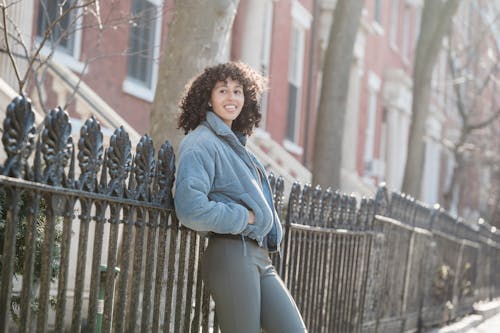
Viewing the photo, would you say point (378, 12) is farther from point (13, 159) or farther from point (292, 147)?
point (13, 159)

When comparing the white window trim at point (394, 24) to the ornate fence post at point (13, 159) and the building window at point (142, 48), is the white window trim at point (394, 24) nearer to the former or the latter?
the building window at point (142, 48)

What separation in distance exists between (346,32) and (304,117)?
7880 mm

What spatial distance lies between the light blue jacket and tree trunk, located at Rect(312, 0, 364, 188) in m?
7.87

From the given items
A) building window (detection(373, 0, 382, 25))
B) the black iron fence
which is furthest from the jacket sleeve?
building window (detection(373, 0, 382, 25))

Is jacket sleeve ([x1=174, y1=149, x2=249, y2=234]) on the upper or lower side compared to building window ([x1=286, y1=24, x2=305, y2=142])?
lower

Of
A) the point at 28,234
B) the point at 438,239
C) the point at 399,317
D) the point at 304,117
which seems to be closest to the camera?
the point at 28,234

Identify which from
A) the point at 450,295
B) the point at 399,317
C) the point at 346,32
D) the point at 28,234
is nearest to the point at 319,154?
the point at 346,32

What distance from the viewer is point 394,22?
28484 mm

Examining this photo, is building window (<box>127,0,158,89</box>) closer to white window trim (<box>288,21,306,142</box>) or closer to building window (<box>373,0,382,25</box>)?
white window trim (<box>288,21,306,142</box>)

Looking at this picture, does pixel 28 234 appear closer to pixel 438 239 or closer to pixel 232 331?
pixel 232 331

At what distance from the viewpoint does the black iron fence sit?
12.5 ft

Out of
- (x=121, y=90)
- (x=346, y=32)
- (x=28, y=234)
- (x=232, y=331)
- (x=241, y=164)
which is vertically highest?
(x=346, y=32)

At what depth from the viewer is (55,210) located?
3957 millimetres

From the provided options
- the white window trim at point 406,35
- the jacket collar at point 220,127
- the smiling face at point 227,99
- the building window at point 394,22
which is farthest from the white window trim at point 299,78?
the jacket collar at point 220,127
